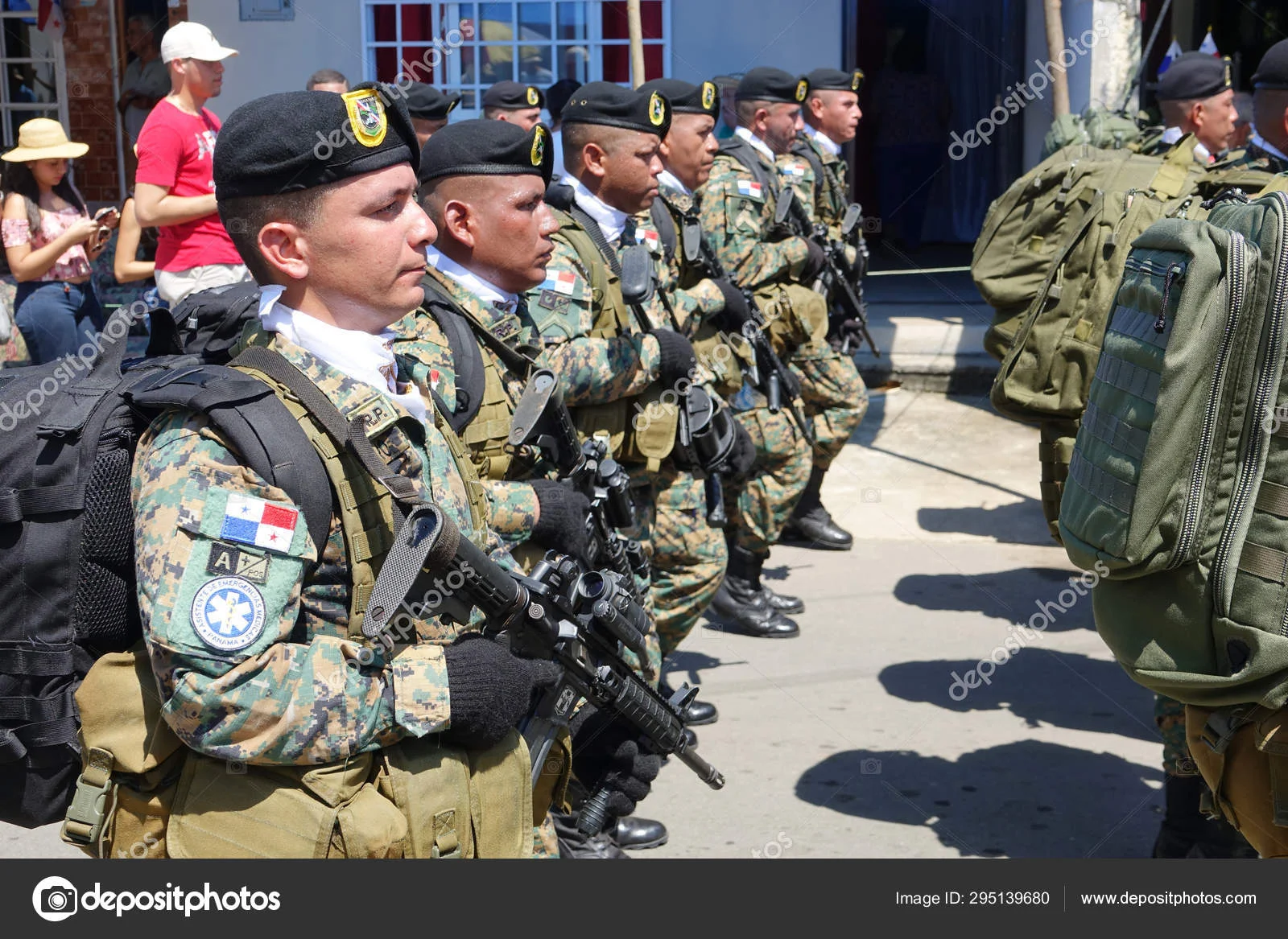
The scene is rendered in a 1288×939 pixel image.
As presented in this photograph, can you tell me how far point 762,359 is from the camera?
574 cm

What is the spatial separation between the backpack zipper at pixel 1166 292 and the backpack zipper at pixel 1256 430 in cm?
14

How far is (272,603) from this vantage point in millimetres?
1798

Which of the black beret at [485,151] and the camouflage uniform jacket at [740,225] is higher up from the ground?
the black beret at [485,151]

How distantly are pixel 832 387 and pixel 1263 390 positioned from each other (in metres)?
4.55

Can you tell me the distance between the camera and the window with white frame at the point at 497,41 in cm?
948

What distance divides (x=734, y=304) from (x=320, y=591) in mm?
3421

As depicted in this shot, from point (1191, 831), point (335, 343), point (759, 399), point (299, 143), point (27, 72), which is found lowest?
point (1191, 831)

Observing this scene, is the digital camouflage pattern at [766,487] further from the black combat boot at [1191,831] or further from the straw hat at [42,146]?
the straw hat at [42,146]

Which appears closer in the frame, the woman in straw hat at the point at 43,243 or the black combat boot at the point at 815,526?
the woman in straw hat at the point at 43,243

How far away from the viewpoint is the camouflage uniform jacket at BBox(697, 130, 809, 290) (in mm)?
5844

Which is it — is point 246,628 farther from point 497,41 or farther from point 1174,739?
point 497,41

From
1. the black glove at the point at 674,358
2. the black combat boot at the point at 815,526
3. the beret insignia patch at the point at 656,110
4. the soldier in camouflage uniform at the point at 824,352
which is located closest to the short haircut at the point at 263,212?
the black glove at the point at 674,358

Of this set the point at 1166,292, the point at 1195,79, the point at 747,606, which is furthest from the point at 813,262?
the point at 1166,292

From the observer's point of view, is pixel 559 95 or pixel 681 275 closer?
pixel 681 275
